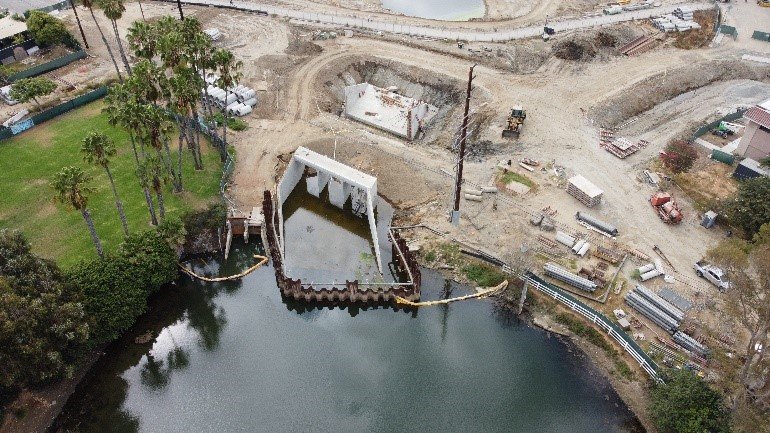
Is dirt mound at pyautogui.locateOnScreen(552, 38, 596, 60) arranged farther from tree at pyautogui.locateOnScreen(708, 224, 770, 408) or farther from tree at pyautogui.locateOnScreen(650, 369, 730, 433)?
tree at pyautogui.locateOnScreen(650, 369, 730, 433)

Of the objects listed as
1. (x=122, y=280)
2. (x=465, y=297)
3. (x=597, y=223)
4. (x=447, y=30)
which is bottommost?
(x=465, y=297)

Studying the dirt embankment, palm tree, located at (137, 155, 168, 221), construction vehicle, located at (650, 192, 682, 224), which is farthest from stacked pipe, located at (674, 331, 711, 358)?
palm tree, located at (137, 155, 168, 221)

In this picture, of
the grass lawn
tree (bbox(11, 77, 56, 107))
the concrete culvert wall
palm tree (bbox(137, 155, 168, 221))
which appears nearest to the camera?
palm tree (bbox(137, 155, 168, 221))

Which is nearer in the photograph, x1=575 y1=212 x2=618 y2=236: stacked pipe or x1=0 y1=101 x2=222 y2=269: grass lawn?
x1=0 y1=101 x2=222 y2=269: grass lawn

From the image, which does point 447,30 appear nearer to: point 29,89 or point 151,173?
point 151,173

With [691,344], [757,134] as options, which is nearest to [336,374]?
[691,344]

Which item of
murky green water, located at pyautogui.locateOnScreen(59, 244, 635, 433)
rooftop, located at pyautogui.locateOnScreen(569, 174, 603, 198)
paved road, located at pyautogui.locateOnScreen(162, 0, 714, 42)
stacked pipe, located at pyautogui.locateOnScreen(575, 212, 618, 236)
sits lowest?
murky green water, located at pyautogui.locateOnScreen(59, 244, 635, 433)
